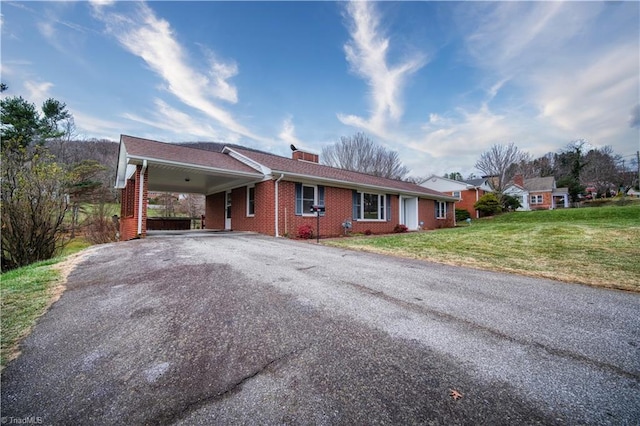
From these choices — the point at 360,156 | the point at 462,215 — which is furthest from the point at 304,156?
the point at 462,215

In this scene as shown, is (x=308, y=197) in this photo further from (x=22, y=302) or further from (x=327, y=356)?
(x=327, y=356)

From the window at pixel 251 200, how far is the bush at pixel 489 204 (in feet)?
77.0

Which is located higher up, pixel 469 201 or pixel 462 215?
pixel 469 201

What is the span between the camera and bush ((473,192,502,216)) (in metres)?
25.8

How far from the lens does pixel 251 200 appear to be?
12.5 m

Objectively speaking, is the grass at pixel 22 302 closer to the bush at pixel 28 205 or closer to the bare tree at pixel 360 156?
the bush at pixel 28 205

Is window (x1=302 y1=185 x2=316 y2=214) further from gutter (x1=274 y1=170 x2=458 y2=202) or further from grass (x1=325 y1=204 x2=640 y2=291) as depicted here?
grass (x1=325 y1=204 x2=640 y2=291)

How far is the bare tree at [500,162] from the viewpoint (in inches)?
1054

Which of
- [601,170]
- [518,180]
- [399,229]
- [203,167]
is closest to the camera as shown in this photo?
[203,167]

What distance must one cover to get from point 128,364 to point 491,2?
12671 millimetres

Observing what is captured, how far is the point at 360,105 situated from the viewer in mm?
17719

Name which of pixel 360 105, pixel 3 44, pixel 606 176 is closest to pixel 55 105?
pixel 3 44

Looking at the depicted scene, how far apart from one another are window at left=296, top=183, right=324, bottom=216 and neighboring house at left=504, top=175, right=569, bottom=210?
121 ft

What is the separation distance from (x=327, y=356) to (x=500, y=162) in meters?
31.9
